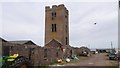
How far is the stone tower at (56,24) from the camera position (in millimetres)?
51750

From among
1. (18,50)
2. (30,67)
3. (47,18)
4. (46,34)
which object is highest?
(47,18)

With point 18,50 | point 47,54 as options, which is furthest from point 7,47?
point 47,54

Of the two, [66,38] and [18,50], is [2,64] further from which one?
[66,38]

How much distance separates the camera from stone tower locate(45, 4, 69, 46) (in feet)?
170

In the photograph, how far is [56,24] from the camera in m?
52.5

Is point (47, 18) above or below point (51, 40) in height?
above

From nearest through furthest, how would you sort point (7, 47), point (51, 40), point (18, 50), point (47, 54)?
1. point (7, 47)
2. point (18, 50)
3. point (47, 54)
4. point (51, 40)

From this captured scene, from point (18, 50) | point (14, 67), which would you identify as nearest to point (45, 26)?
point (18, 50)

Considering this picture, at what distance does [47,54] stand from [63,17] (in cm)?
2754

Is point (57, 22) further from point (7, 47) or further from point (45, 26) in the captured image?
point (7, 47)

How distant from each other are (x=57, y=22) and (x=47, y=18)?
111 inches

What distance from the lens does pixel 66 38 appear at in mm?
54062

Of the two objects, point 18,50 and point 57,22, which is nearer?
point 18,50

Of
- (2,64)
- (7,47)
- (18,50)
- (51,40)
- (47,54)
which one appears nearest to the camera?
(2,64)
